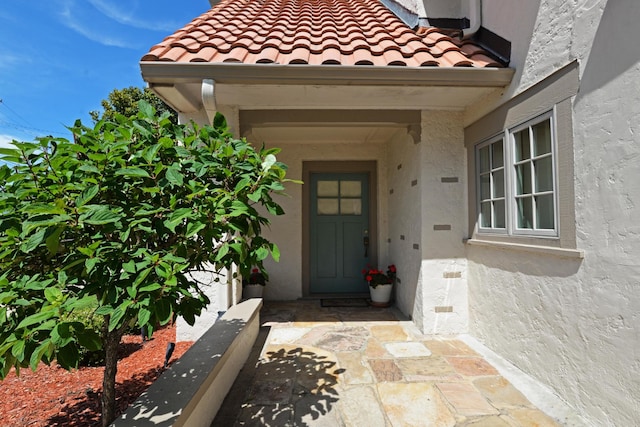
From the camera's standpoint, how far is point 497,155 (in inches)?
123

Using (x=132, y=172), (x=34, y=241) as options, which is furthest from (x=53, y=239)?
(x=132, y=172)

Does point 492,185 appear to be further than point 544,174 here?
Yes

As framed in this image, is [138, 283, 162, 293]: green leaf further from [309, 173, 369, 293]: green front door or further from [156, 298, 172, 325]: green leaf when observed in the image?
[309, 173, 369, 293]: green front door

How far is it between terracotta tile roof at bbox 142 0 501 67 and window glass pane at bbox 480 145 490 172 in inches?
32.7

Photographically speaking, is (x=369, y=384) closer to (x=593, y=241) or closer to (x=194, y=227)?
(x=593, y=241)

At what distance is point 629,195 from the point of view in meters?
1.78

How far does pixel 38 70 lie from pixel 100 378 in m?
19.0

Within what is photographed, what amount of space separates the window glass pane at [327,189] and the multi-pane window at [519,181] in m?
2.48

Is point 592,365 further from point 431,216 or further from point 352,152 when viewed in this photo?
point 352,152

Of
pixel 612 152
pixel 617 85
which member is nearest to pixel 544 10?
pixel 617 85

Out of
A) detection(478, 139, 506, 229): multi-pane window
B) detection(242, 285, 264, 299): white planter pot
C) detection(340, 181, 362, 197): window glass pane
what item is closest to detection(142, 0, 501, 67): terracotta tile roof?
detection(478, 139, 506, 229): multi-pane window

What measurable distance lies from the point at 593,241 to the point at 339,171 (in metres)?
3.73

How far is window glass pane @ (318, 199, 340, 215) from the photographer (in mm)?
5379

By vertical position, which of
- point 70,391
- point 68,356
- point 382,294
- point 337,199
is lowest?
point 70,391
